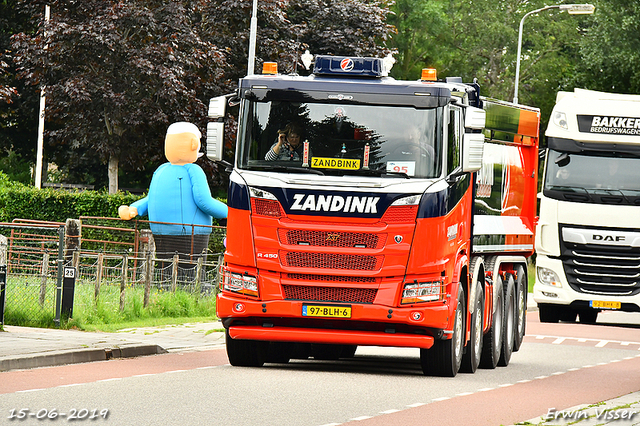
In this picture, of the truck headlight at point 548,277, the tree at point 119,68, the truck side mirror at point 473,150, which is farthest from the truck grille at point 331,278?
the tree at point 119,68

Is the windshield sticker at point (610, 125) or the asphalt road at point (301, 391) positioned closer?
the asphalt road at point (301, 391)

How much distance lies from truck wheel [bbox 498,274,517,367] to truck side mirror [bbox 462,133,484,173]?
4.34 m

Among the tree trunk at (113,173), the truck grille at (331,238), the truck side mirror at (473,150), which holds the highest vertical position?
the truck side mirror at (473,150)

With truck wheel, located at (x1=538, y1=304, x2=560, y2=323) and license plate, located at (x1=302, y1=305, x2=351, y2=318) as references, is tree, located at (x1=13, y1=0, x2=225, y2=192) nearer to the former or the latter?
truck wheel, located at (x1=538, y1=304, x2=560, y2=323)

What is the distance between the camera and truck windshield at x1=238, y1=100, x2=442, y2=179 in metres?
13.2

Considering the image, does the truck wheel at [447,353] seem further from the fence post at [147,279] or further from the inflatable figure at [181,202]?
the inflatable figure at [181,202]

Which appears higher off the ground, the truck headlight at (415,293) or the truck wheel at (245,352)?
the truck headlight at (415,293)

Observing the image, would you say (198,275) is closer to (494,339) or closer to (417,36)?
(494,339)

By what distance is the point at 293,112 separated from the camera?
1351 centimetres

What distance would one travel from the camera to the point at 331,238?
42.9 feet

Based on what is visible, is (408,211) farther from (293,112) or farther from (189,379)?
(189,379)

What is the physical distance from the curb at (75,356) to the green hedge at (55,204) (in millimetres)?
15658

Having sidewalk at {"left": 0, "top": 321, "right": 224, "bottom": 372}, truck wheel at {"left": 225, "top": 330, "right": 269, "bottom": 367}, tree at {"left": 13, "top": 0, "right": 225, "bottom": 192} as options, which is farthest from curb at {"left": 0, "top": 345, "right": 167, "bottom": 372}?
tree at {"left": 13, "top": 0, "right": 225, "bottom": 192}

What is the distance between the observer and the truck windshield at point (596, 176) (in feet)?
72.8
